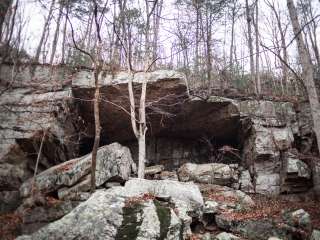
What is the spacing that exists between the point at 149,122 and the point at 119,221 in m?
8.36

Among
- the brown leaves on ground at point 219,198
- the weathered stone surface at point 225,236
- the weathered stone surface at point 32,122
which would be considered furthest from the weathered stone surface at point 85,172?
the weathered stone surface at point 225,236

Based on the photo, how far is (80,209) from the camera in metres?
7.02

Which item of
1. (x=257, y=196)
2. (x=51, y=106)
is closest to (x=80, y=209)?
(x=51, y=106)

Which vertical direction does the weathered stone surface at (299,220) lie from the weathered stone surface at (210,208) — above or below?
below

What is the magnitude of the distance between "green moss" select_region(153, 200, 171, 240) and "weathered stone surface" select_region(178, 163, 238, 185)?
6412 millimetres

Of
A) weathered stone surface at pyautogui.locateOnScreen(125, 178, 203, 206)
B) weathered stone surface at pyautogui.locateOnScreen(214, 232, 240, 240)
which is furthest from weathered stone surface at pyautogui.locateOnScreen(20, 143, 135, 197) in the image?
weathered stone surface at pyautogui.locateOnScreen(214, 232, 240, 240)

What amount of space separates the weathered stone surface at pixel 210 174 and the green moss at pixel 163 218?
641 cm

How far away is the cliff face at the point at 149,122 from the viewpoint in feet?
40.0

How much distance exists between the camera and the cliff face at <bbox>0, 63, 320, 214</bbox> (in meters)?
12.2

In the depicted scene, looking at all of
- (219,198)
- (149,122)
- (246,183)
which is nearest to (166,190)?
(219,198)

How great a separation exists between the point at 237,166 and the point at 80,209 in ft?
30.8

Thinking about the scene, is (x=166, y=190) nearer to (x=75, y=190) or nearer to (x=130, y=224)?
(x=130, y=224)

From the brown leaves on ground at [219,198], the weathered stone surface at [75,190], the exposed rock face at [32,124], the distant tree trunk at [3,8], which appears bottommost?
the brown leaves on ground at [219,198]

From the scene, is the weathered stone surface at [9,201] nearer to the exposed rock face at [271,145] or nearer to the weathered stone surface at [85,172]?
the weathered stone surface at [85,172]
